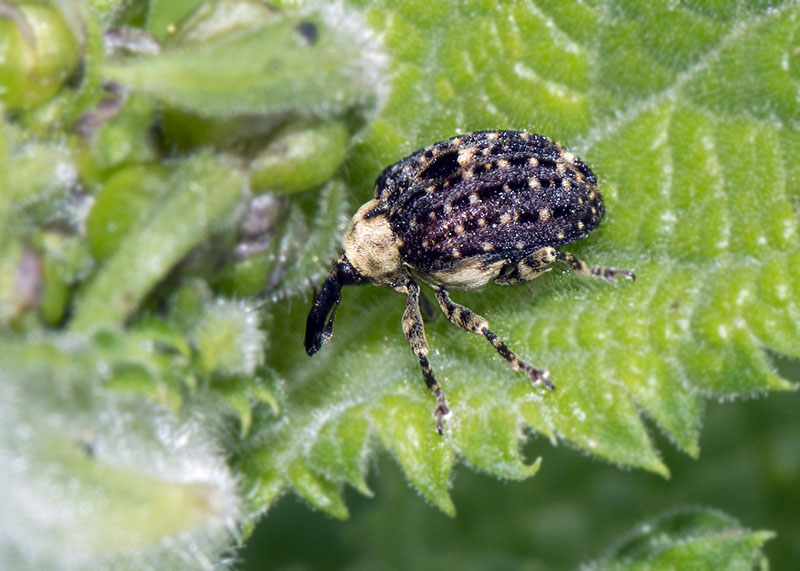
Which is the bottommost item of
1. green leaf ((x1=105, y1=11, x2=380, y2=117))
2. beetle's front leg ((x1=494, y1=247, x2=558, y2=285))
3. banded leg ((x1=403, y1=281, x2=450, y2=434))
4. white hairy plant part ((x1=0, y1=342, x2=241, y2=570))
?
banded leg ((x1=403, y1=281, x2=450, y2=434))

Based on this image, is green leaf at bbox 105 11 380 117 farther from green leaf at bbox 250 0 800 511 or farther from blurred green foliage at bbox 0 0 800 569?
green leaf at bbox 250 0 800 511

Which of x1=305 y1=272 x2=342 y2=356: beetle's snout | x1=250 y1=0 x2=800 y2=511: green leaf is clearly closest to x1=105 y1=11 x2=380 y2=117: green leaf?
x1=250 y1=0 x2=800 y2=511: green leaf

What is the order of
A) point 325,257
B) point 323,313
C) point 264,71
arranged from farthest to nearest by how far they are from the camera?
point 323,313 < point 325,257 < point 264,71

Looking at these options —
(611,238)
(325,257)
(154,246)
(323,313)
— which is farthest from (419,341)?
(154,246)

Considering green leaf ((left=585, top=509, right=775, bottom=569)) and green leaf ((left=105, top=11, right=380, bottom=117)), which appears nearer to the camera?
green leaf ((left=105, top=11, right=380, bottom=117))

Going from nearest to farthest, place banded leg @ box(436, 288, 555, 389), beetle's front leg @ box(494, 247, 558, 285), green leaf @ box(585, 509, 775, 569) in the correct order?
banded leg @ box(436, 288, 555, 389), beetle's front leg @ box(494, 247, 558, 285), green leaf @ box(585, 509, 775, 569)

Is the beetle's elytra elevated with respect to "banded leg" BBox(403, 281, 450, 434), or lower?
elevated

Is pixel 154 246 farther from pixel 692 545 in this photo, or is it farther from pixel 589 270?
pixel 692 545

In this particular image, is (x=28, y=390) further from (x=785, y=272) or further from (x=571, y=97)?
(x=785, y=272)
